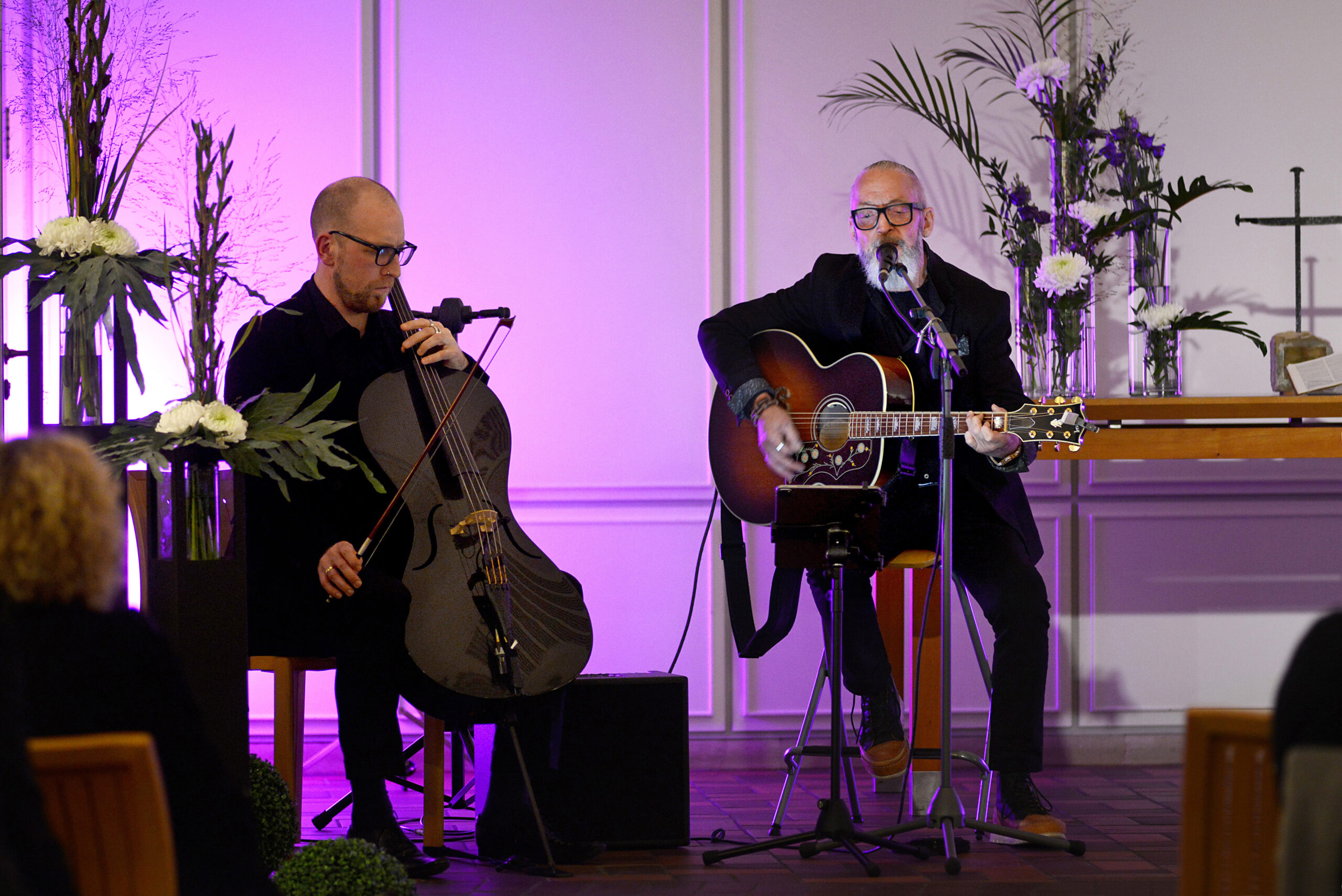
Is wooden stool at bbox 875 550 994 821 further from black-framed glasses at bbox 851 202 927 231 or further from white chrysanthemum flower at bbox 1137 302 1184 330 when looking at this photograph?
white chrysanthemum flower at bbox 1137 302 1184 330

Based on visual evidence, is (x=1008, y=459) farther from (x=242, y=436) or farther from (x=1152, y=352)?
(x=242, y=436)

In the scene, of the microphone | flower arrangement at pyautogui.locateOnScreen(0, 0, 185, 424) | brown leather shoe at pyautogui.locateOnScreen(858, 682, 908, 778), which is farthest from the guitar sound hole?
flower arrangement at pyautogui.locateOnScreen(0, 0, 185, 424)

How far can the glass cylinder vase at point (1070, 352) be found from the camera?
12.4 feet

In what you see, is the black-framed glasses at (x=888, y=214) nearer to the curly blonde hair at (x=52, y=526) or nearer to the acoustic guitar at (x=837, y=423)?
the acoustic guitar at (x=837, y=423)

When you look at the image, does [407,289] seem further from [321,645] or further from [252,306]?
[321,645]

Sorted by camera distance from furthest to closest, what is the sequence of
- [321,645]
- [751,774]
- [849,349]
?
[751,774]
[849,349]
[321,645]

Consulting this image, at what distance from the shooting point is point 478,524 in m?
2.69

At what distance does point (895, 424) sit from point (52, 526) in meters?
2.16

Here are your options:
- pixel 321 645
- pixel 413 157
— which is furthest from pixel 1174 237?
pixel 321 645

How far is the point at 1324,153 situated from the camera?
13.6 feet

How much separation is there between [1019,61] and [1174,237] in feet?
2.50

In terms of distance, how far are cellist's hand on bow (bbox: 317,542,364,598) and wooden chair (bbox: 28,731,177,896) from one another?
1499 millimetres

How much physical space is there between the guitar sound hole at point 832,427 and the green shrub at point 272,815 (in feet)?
4.98

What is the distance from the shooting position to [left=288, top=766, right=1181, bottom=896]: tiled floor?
2.65m
